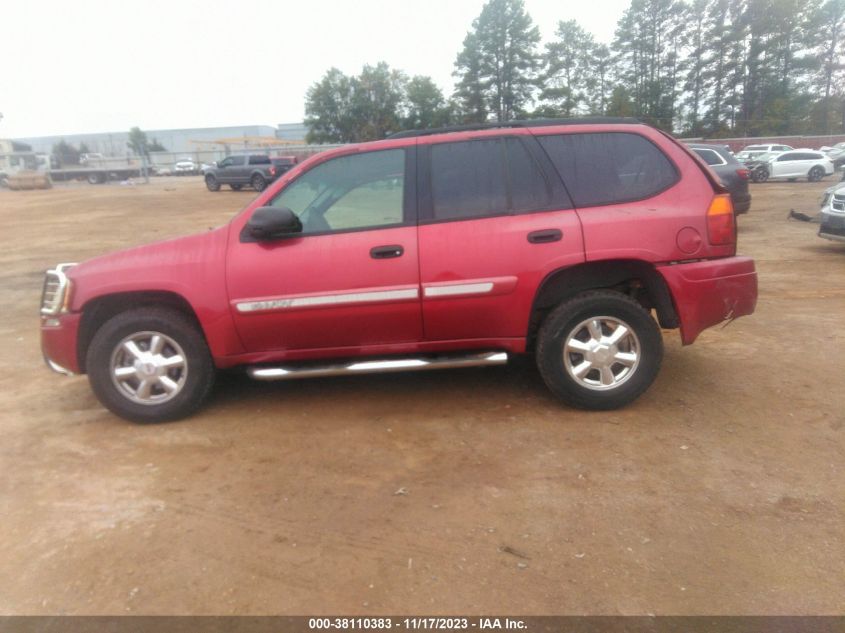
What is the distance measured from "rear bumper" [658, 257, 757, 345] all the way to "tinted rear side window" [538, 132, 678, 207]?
0.55 metres

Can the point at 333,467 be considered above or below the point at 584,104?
below

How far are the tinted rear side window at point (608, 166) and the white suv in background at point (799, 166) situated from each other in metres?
26.4

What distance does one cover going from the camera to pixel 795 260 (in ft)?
30.6

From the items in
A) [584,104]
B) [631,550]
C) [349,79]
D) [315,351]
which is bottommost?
[631,550]

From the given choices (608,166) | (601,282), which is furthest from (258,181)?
(601,282)

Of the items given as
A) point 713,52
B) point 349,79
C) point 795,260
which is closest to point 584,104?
point 713,52

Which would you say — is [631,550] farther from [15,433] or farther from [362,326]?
[15,433]

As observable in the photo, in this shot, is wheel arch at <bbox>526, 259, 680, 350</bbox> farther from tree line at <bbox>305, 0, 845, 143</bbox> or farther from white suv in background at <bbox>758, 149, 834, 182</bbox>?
tree line at <bbox>305, 0, 845, 143</bbox>

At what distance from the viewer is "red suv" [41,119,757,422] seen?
3.99 meters

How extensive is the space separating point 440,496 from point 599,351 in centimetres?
147

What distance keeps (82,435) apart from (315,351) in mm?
1597

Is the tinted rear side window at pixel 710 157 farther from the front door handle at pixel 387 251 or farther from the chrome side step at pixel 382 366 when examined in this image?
the front door handle at pixel 387 251

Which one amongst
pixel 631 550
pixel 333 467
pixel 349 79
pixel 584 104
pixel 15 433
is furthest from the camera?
pixel 349 79

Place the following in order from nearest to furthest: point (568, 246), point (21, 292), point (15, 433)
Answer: point (568, 246)
point (15, 433)
point (21, 292)
